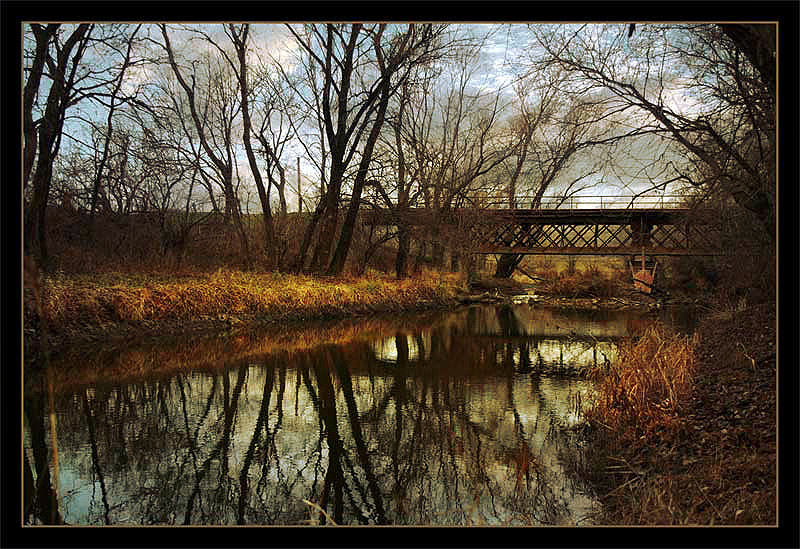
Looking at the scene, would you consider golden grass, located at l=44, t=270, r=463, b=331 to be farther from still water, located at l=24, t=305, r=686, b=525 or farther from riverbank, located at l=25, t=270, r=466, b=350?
still water, located at l=24, t=305, r=686, b=525

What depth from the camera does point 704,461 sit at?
17.4ft

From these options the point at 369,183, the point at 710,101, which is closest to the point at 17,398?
the point at 710,101

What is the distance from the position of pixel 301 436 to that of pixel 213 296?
917 centimetres

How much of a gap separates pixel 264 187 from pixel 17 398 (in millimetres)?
18206

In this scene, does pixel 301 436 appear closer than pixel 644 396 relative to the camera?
No

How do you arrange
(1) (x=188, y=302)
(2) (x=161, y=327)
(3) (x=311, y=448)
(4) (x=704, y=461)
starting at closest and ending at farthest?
1. (4) (x=704, y=461)
2. (3) (x=311, y=448)
3. (2) (x=161, y=327)
4. (1) (x=188, y=302)

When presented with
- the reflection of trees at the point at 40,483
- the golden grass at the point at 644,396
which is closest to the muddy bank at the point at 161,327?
the reflection of trees at the point at 40,483

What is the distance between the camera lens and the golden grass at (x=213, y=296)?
1227 cm

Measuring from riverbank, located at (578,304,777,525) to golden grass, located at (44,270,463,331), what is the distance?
10.2m

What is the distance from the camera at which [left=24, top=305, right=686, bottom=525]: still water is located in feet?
17.9

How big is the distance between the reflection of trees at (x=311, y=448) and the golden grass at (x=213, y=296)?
3.68 metres

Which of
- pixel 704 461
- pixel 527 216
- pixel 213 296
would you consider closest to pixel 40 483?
pixel 704 461

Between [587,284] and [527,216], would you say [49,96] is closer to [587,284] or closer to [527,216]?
[527,216]

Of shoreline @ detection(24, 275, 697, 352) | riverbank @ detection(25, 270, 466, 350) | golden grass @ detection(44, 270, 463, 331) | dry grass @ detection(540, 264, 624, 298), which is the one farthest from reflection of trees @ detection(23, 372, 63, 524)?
dry grass @ detection(540, 264, 624, 298)
